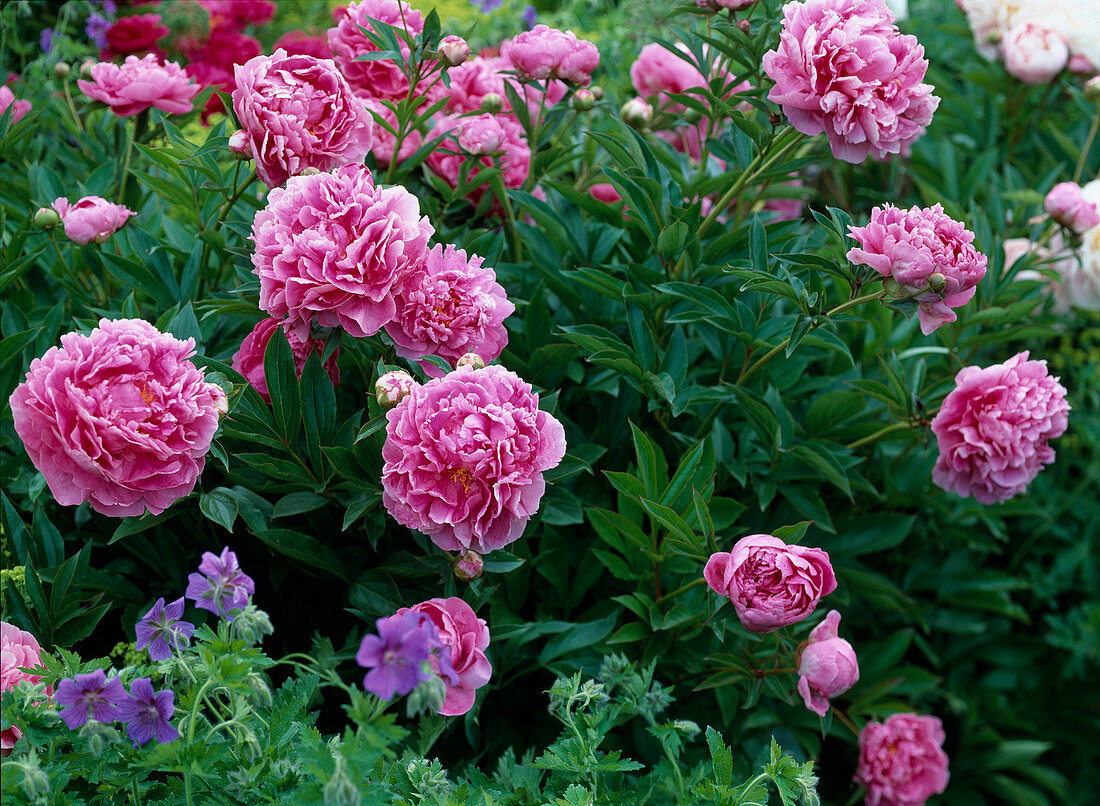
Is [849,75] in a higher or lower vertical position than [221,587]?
higher

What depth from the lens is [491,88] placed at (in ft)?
4.68

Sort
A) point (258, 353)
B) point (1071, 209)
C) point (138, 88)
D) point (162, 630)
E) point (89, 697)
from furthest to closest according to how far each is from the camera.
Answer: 1. point (1071, 209)
2. point (138, 88)
3. point (258, 353)
4. point (162, 630)
5. point (89, 697)

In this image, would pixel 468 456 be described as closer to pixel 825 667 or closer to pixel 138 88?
pixel 825 667

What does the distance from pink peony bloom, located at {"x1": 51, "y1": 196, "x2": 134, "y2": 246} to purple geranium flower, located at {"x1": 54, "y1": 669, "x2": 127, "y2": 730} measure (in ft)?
2.19

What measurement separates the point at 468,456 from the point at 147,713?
0.36m

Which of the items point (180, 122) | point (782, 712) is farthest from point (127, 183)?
point (782, 712)

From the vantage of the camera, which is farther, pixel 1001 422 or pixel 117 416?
pixel 1001 422

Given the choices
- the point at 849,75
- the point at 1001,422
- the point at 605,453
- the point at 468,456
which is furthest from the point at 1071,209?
the point at 468,456

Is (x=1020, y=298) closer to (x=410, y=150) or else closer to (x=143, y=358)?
(x=410, y=150)

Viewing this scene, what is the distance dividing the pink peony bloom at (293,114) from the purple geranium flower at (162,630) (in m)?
0.50

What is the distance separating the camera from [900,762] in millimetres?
1491

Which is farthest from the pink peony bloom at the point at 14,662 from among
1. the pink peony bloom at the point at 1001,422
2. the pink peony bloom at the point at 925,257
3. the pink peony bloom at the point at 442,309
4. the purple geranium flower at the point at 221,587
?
the pink peony bloom at the point at 1001,422

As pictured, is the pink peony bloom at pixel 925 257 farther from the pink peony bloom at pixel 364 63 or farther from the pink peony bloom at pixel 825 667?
the pink peony bloom at pixel 364 63

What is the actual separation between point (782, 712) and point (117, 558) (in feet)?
3.37
